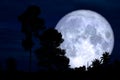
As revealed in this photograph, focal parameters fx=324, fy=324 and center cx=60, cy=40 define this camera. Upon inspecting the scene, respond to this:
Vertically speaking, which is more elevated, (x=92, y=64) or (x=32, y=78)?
(x=92, y=64)

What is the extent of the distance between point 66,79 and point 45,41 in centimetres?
3154

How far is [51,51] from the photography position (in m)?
76.0

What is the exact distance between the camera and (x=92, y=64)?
71.5m

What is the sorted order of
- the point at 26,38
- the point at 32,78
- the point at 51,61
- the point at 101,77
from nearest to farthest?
the point at 101,77 → the point at 32,78 → the point at 26,38 → the point at 51,61

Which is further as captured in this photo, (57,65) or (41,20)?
(57,65)

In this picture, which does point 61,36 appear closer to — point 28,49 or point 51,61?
point 51,61

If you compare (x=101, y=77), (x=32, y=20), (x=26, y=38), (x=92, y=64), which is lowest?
(x=101, y=77)

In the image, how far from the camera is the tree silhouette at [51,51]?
Result: 74688 mm

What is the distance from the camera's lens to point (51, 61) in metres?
74.7

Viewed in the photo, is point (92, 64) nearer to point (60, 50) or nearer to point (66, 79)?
point (60, 50)

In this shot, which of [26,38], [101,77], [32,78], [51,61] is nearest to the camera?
[101,77]

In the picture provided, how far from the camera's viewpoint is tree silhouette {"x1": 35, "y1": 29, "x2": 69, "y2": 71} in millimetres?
74688

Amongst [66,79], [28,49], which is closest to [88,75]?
[66,79]

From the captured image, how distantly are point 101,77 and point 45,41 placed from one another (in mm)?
34593
